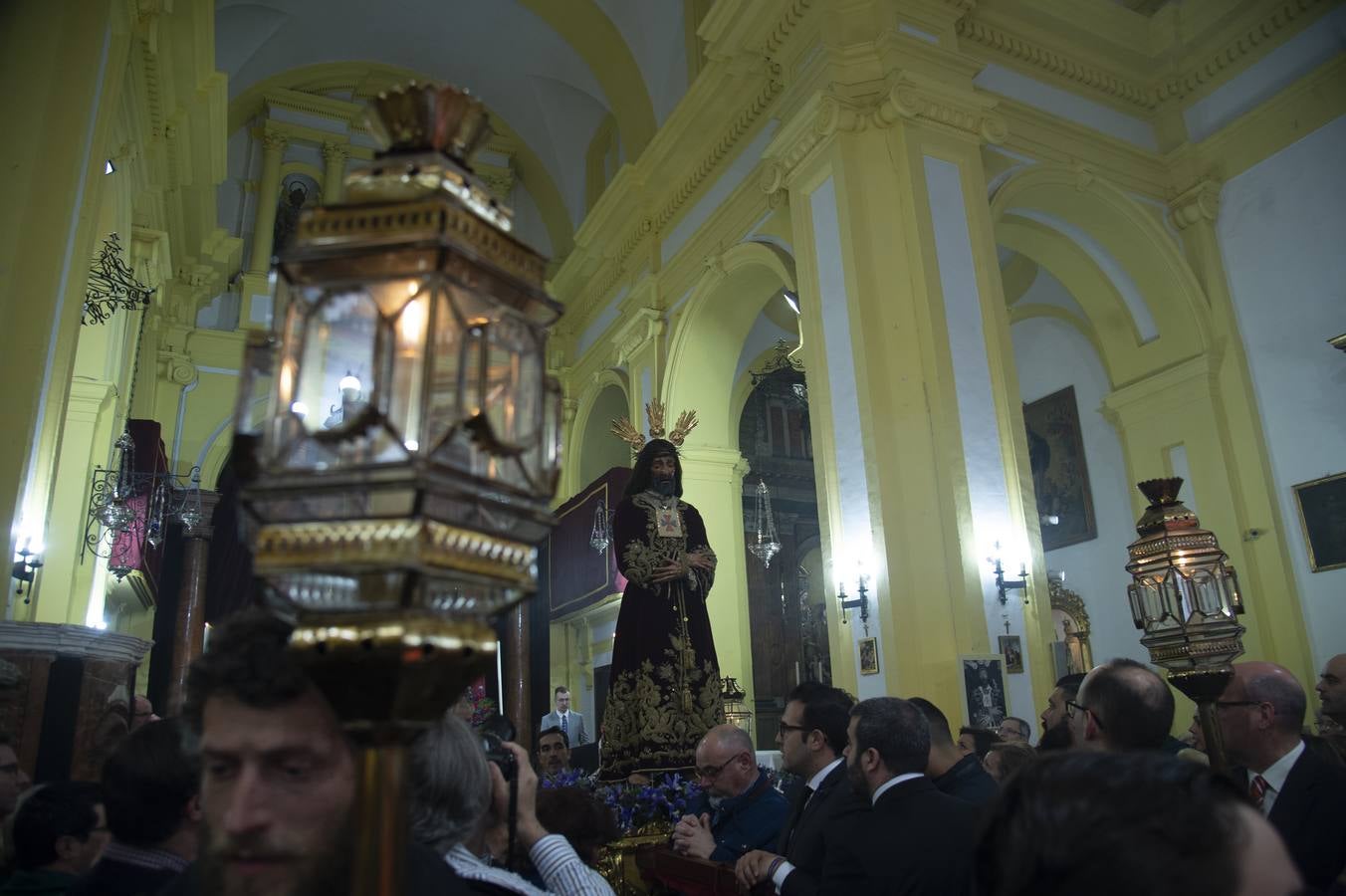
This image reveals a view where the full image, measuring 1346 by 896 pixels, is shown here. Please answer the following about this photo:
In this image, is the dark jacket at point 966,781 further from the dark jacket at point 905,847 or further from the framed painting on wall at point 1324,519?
the framed painting on wall at point 1324,519

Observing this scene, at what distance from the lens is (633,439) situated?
7.42 metres

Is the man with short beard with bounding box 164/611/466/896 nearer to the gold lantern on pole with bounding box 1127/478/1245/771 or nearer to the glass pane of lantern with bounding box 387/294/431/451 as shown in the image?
the glass pane of lantern with bounding box 387/294/431/451

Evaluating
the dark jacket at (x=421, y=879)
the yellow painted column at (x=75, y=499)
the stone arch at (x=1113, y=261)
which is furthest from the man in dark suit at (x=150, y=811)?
the stone arch at (x=1113, y=261)

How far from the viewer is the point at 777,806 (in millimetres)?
4176

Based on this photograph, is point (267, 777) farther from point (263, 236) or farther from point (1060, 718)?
point (263, 236)

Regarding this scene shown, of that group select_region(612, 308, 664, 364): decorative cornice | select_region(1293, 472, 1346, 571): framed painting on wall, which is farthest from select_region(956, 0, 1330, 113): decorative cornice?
select_region(612, 308, 664, 364): decorative cornice

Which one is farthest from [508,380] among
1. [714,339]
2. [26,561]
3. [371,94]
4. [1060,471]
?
[371,94]

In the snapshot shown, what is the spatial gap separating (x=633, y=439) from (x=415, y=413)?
6.40m

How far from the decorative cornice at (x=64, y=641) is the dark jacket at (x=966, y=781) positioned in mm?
5083

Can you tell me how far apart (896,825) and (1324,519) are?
8.23 meters

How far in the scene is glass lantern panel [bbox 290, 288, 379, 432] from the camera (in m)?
1.06

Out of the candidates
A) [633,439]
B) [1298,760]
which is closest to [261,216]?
[633,439]

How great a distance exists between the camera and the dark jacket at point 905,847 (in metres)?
2.62

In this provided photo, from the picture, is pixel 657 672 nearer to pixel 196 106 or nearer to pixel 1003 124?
pixel 1003 124
